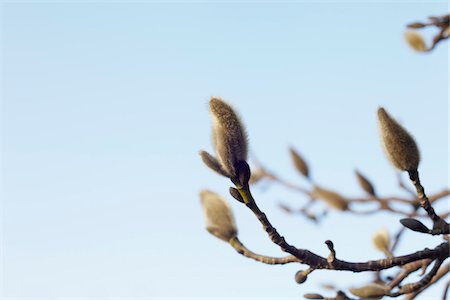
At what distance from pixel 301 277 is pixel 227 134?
454mm

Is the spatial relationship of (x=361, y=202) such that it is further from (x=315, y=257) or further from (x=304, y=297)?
(x=315, y=257)

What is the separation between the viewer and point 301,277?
4.92 ft

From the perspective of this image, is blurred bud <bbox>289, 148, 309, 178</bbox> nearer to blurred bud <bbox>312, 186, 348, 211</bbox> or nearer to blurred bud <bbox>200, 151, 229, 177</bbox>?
blurred bud <bbox>312, 186, 348, 211</bbox>

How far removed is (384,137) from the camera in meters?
1.39

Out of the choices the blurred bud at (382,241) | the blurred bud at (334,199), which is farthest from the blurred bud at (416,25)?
the blurred bud at (382,241)

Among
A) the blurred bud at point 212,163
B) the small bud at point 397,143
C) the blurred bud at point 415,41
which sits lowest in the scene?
the blurred bud at point 212,163

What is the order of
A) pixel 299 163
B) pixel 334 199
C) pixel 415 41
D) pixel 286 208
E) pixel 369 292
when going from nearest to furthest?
pixel 369 292
pixel 334 199
pixel 299 163
pixel 415 41
pixel 286 208

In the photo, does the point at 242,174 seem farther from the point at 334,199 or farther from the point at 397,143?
the point at 334,199

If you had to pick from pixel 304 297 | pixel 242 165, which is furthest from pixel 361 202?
pixel 242 165

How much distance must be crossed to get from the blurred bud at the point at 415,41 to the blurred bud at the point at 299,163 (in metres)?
0.97

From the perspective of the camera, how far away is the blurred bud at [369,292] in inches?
54.9

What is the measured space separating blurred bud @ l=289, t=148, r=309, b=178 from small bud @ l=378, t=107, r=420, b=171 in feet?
4.48

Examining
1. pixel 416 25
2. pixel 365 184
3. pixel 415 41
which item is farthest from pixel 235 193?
pixel 415 41

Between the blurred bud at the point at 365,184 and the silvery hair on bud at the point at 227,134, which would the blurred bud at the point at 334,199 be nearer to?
the blurred bud at the point at 365,184
